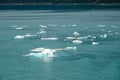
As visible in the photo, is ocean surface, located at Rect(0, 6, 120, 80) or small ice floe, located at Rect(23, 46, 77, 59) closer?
ocean surface, located at Rect(0, 6, 120, 80)

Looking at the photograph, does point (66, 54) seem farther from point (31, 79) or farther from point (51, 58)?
point (31, 79)

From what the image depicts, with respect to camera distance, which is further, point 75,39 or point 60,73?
point 75,39

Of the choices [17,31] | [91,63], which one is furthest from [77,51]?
[17,31]

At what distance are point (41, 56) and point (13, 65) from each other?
1973 mm

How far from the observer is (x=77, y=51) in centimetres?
2162

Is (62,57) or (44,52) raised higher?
(62,57)

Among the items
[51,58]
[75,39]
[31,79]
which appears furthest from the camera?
[75,39]

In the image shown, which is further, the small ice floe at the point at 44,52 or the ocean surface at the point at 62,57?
the small ice floe at the point at 44,52

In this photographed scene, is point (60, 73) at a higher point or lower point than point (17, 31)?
higher

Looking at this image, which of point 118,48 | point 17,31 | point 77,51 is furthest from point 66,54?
point 17,31

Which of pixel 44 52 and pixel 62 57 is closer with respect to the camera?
pixel 62 57

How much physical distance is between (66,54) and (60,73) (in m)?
3.75

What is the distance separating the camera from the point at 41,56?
20359 millimetres

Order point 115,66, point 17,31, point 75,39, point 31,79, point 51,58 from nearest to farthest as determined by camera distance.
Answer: point 31,79, point 115,66, point 51,58, point 75,39, point 17,31
